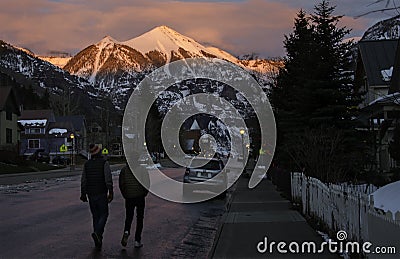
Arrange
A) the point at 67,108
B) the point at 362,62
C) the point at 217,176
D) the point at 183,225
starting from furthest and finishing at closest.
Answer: the point at 67,108 < the point at 362,62 < the point at 217,176 < the point at 183,225

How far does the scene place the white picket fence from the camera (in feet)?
21.6

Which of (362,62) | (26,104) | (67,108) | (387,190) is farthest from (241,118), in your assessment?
(26,104)

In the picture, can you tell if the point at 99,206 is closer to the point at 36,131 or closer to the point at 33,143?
the point at 33,143

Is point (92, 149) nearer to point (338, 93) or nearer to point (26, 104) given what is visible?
point (338, 93)

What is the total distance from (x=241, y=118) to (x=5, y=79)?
10620 cm

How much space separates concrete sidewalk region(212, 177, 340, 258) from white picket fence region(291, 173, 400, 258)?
471mm

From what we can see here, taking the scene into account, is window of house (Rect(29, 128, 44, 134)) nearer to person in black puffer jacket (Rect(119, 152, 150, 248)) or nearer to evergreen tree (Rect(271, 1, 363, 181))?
evergreen tree (Rect(271, 1, 363, 181))

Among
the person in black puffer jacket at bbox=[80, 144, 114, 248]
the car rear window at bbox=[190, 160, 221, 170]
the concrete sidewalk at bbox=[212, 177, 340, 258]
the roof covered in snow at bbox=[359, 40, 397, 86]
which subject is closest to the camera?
the concrete sidewalk at bbox=[212, 177, 340, 258]

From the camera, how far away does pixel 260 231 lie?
12.4 m

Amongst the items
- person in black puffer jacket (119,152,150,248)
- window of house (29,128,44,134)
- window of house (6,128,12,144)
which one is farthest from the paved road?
window of house (29,128,44,134)

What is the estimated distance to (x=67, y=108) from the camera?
409ft

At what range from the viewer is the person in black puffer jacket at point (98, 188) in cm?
1084

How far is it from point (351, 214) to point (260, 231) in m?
3.94
